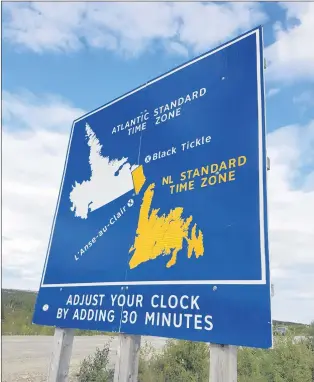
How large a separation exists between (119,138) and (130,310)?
1.87m

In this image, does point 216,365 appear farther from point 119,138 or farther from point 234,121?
point 119,138

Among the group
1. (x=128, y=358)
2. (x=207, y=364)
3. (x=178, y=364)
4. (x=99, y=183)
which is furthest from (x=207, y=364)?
(x=99, y=183)

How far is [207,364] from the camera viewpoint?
770 cm

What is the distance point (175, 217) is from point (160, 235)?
0.20 metres

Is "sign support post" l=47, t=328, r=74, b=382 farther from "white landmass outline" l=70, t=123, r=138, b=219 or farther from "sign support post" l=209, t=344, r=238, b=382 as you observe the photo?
"sign support post" l=209, t=344, r=238, b=382

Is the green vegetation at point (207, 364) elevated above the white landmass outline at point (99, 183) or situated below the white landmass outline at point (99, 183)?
below

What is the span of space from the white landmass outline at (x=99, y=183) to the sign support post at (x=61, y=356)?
1.20 m

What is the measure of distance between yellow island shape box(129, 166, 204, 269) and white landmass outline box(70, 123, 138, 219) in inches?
12.4

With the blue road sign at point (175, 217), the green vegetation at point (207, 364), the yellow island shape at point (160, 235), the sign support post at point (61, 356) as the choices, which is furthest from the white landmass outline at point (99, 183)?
the green vegetation at point (207, 364)

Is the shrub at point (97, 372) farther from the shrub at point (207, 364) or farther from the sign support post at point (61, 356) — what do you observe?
the sign support post at point (61, 356)

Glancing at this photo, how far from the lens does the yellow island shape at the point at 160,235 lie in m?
2.79

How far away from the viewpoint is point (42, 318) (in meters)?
3.66

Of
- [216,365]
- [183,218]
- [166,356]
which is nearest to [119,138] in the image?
[183,218]

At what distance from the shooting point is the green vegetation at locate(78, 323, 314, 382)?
23.9ft
